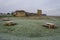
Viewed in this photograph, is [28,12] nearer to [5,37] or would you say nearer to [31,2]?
[31,2]

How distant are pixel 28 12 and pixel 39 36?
2.58 ft

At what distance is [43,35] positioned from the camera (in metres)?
2.73

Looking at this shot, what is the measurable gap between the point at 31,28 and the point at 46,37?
399 millimetres

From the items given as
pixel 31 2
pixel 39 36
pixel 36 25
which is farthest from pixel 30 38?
pixel 31 2

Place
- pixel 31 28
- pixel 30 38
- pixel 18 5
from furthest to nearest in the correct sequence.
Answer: pixel 18 5 < pixel 31 28 < pixel 30 38

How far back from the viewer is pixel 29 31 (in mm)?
2803

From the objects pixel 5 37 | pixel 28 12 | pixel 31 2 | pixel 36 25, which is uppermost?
pixel 31 2

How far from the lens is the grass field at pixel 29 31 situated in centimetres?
271

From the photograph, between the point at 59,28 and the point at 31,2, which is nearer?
the point at 59,28

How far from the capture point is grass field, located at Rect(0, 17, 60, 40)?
2707 mm

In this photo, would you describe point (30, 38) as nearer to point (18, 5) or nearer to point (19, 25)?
point (19, 25)

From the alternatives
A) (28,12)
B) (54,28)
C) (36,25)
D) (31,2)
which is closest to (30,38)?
(36,25)

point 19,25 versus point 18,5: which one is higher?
point 18,5

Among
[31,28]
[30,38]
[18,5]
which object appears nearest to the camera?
[30,38]
